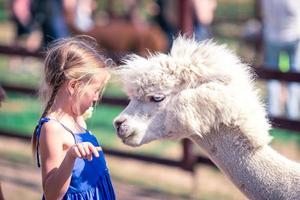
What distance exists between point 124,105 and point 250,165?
399cm

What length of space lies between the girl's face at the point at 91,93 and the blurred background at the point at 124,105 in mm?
483

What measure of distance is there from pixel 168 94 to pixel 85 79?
338mm

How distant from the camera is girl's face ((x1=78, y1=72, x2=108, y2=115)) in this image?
11.1ft

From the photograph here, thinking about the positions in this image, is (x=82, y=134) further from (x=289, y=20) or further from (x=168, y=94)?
(x=289, y=20)

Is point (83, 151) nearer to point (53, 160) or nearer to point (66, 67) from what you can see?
point (53, 160)

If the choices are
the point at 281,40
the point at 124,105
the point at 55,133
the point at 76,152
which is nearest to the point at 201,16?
the point at 281,40

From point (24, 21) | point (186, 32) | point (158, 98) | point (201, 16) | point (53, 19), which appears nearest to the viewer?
point (158, 98)

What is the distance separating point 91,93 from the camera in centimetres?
338

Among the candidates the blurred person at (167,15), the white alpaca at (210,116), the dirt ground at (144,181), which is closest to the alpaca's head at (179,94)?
the white alpaca at (210,116)

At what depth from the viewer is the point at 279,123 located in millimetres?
6188

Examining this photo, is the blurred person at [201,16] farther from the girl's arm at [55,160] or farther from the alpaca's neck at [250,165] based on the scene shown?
the girl's arm at [55,160]

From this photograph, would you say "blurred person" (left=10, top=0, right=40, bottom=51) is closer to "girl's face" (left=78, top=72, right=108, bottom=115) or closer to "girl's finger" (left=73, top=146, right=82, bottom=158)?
"girl's face" (left=78, top=72, right=108, bottom=115)

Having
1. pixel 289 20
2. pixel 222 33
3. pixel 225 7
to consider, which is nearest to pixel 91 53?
pixel 289 20

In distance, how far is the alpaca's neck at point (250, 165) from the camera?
10.8 ft
